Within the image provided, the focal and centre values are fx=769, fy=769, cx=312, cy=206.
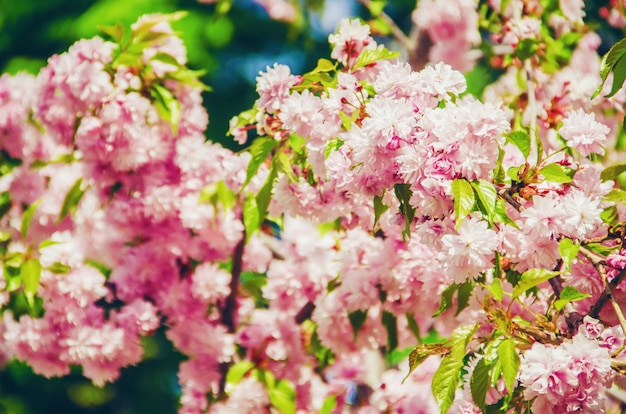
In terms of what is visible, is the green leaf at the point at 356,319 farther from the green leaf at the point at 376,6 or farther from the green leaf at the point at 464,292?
the green leaf at the point at 376,6

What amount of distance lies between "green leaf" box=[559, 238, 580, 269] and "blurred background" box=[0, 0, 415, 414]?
3956 millimetres

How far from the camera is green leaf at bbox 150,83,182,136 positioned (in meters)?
2.15

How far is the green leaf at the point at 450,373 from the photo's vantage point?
129cm

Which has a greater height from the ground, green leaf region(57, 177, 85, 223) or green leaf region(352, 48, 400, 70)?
green leaf region(352, 48, 400, 70)

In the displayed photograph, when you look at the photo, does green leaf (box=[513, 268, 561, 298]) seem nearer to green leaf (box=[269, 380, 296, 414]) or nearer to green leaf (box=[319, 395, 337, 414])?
green leaf (box=[269, 380, 296, 414])

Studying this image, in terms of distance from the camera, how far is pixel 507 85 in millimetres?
2783

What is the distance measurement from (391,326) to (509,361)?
0.86 m

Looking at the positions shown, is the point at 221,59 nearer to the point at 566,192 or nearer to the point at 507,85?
the point at 507,85

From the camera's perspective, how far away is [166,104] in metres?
2.17

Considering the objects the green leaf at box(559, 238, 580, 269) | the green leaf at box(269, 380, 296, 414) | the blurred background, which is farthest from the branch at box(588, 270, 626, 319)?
the blurred background

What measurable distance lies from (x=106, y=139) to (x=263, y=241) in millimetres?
636

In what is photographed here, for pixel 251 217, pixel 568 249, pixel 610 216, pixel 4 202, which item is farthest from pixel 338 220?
pixel 4 202

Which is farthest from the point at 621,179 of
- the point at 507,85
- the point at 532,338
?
the point at 532,338

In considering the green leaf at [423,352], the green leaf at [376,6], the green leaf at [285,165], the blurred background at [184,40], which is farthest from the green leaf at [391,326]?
the blurred background at [184,40]
